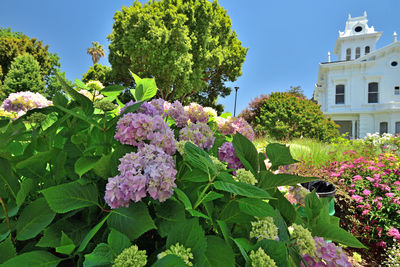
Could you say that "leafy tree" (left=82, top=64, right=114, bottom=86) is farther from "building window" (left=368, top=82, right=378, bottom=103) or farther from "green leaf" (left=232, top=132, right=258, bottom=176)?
"building window" (left=368, top=82, right=378, bottom=103)

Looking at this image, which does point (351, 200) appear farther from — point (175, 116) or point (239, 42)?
point (239, 42)

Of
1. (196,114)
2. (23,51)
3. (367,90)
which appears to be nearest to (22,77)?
(23,51)

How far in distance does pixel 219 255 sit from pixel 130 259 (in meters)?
0.19

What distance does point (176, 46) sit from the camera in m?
14.3

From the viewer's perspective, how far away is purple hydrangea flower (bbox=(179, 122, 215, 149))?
0.81m

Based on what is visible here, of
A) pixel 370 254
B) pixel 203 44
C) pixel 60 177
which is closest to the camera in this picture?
pixel 60 177

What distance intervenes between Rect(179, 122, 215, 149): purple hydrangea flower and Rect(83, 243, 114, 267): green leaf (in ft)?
1.43

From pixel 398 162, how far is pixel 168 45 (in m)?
13.1

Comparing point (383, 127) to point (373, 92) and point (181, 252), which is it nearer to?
point (373, 92)

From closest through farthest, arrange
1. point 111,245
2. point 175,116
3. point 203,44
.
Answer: point 111,245, point 175,116, point 203,44

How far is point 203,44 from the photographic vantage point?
642 inches

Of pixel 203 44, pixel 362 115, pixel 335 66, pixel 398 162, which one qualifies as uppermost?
pixel 335 66

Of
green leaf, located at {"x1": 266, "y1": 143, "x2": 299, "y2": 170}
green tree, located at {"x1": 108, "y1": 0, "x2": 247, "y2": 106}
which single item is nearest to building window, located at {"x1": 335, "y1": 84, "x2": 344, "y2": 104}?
green tree, located at {"x1": 108, "y1": 0, "x2": 247, "y2": 106}

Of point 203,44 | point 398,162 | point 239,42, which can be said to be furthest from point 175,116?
point 239,42
